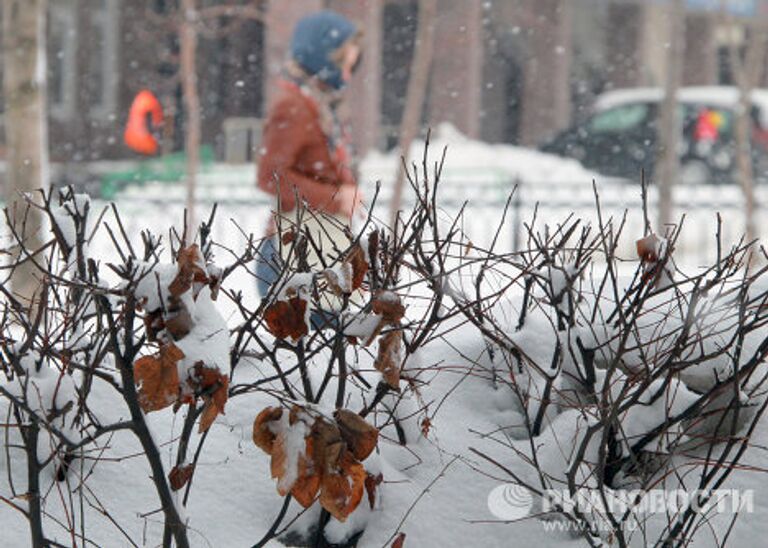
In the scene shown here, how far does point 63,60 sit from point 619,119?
1022cm

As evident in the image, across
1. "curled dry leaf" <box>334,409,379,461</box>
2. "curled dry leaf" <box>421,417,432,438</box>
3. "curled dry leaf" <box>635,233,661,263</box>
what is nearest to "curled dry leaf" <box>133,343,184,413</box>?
"curled dry leaf" <box>334,409,379,461</box>

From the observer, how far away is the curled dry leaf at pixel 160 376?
2.17 m

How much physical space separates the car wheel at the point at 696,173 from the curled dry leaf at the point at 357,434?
63.6 ft

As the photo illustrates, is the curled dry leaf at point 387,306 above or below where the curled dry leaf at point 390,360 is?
above

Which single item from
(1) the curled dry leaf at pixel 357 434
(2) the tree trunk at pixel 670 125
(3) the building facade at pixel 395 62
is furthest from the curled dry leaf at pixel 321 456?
(3) the building facade at pixel 395 62

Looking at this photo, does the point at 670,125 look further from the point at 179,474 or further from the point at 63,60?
the point at 63,60

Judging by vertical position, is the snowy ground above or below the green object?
above

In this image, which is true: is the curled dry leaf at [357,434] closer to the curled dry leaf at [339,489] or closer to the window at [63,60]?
the curled dry leaf at [339,489]

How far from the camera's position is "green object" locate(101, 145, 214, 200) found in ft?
57.1

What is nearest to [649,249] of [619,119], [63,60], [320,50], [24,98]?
[320,50]

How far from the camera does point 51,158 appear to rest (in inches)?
915

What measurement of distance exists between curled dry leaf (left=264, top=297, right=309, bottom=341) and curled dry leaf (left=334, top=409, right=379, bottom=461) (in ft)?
0.59

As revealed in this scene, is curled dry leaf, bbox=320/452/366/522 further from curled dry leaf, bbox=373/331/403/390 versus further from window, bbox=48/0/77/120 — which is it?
window, bbox=48/0/77/120

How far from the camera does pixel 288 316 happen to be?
230 centimetres
